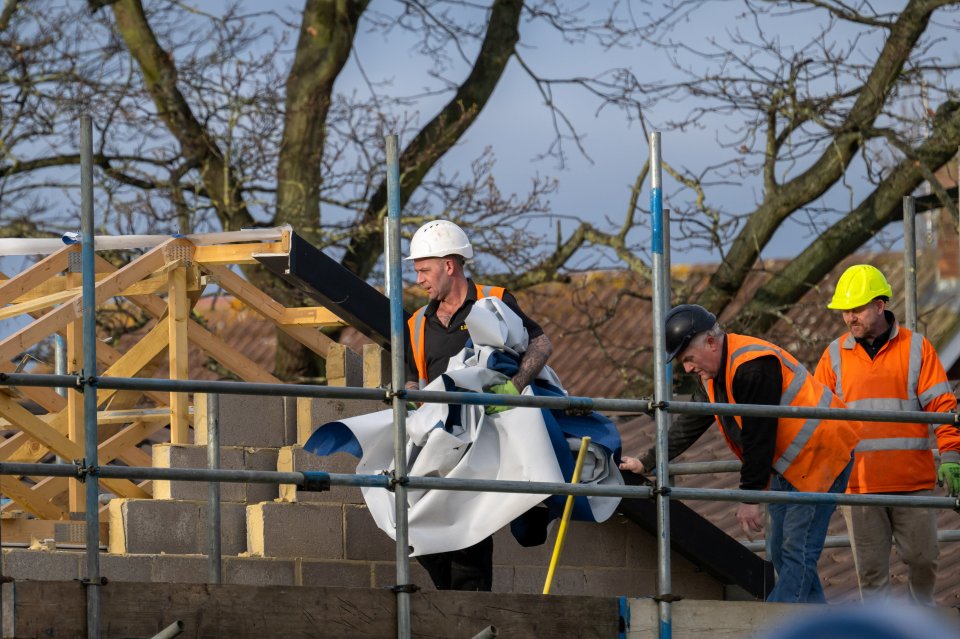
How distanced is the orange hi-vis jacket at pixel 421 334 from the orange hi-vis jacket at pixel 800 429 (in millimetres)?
1026

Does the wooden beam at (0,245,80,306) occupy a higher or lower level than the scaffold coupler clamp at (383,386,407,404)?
higher

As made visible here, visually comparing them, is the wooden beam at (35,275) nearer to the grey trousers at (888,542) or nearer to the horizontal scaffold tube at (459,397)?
the horizontal scaffold tube at (459,397)

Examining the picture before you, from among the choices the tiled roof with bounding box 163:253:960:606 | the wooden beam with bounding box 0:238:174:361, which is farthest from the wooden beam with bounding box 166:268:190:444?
the tiled roof with bounding box 163:253:960:606

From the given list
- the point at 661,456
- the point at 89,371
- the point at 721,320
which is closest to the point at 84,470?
the point at 89,371

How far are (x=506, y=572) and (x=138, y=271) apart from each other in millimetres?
2391

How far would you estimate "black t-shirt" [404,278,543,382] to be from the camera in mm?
7012

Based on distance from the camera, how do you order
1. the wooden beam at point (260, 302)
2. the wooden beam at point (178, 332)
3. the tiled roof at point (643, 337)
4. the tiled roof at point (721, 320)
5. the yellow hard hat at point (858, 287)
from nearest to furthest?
1. the yellow hard hat at point (858, 287)
2. the wooden beam at point (178, 332)
3. the wooden beam at point (260, 302)
4. the tiled roof at point (721, 320)
5. the tiled roof at point (643, 337)

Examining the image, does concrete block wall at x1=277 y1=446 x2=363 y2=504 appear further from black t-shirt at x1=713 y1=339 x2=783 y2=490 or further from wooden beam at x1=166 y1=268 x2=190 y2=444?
black t-shirt at x1=713 y1=339 x2=783 y2=490

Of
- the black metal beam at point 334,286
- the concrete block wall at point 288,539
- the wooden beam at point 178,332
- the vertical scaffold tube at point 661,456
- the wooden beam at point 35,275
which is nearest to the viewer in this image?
the vertical scaffold tube at point 661,456

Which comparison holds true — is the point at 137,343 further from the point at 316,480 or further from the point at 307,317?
the point at 316,480

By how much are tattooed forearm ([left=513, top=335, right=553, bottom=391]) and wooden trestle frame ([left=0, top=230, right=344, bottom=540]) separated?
4.81 feet

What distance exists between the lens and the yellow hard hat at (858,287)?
24.3 ft

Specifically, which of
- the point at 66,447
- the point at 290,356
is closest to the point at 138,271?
the point at 66,447

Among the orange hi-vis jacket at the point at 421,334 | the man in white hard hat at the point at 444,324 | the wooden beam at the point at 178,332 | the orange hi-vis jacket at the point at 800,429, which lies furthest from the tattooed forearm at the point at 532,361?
the wooden beam at the point at 178,332
